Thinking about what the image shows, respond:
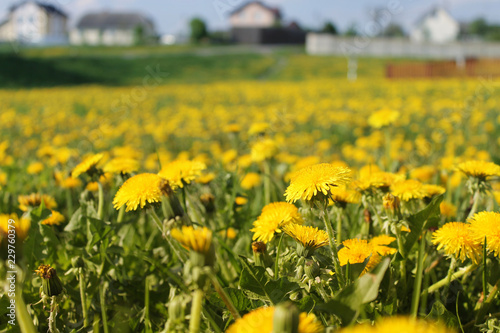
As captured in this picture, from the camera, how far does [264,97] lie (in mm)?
8227

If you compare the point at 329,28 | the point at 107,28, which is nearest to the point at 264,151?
the point at 329,28

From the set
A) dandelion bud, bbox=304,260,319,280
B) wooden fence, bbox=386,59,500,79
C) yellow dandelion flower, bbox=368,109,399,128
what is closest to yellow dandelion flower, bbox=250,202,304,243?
dandelion bud, bbox=304,260,319,280

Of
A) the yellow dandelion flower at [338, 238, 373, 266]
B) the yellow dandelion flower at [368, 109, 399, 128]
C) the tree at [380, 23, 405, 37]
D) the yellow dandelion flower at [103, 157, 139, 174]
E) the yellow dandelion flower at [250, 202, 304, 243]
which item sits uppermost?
the tree at [380, 23, 405, 37]

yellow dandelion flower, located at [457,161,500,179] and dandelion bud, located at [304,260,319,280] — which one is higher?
yellow dandelion flower, located at [457,161,500,179]

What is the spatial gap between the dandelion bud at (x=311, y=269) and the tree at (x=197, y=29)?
44.5 meters

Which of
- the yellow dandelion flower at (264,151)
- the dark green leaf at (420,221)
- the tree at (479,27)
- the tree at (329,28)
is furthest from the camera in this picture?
the tree at (479,27)

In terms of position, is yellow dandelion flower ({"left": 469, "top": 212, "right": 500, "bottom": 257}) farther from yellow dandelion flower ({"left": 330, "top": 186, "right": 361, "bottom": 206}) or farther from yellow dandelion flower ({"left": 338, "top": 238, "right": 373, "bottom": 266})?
yellow dandelion flower ({"left": 330, "top": 186, "right": 361, "bottom": 206})

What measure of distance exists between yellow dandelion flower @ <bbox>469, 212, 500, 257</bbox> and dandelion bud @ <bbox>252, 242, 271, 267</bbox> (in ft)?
1.18

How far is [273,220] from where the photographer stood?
2.74 ft

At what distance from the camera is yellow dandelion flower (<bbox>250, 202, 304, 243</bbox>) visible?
82cm

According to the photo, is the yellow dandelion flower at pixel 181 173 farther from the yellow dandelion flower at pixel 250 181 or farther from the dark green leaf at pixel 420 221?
the yellow dandelion flower at pixel 250 181

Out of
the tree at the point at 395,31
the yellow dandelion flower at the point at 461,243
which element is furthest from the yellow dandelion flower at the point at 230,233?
the tree at the point at 395,31

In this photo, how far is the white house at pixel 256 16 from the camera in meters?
36.2

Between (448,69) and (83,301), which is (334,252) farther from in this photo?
(448,69)
